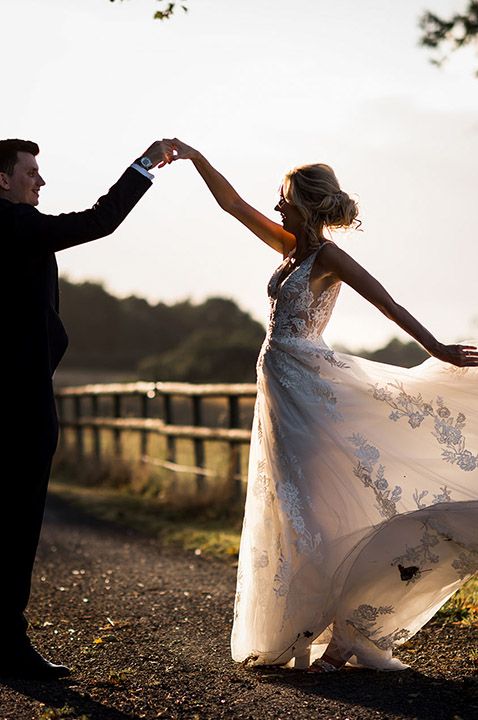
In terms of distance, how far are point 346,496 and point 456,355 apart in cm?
85

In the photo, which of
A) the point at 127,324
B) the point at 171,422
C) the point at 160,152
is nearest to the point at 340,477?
the point at 160,152

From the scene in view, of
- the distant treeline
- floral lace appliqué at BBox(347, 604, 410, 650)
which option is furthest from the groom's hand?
the distant treeline

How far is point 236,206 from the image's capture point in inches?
239

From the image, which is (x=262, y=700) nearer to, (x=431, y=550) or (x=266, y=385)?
(x=431, y=550)

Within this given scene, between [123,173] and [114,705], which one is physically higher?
[123,173]

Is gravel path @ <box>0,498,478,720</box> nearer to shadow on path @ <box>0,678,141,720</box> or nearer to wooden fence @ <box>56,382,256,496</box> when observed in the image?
shadow on path @ <box>0,678,141,720</box>

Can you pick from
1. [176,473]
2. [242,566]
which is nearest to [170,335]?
[176,473]

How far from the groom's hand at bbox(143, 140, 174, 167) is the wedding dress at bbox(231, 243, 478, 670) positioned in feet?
2.64

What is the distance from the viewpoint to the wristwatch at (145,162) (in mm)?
5035

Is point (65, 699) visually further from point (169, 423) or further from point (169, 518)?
point (169, 423)

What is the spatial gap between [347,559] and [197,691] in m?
0.86

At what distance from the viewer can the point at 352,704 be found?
14.3 feet

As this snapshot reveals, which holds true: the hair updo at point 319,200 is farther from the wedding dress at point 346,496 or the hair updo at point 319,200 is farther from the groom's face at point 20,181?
the groom's face at point 20,181

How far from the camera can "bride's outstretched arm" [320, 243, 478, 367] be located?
16.7ft
